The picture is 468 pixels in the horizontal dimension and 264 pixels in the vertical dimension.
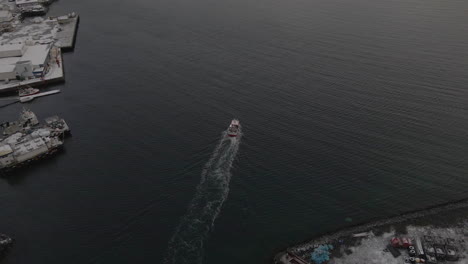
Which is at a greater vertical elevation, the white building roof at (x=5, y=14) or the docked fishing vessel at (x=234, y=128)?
the white building roof at (x=5, y=14)

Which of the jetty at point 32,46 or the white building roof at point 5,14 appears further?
the white building roof at point 5,14

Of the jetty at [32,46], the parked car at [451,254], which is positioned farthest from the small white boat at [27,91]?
the parked car at [451,254]

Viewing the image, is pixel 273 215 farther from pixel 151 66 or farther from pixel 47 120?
pixel 151 66

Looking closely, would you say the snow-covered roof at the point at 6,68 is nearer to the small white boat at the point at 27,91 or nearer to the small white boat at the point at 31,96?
the small white boat at the point at 27,91

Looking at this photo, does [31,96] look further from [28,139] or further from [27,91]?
[28,139]

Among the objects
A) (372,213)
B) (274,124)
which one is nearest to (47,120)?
(274,124)

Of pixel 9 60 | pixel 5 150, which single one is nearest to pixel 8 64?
pixel 9 60

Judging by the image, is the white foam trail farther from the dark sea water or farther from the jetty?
the jetty
